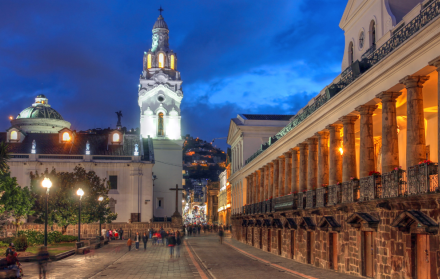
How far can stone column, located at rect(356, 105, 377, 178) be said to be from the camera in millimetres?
20234

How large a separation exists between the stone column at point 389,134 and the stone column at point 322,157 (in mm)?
8127

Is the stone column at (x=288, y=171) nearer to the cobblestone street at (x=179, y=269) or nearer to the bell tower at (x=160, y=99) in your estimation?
the cobblestone street at (x=179, y=269)

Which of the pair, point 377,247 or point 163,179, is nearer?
point 377,247

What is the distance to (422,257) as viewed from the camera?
15.0 m

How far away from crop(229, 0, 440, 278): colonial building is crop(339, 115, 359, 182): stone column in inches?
1.8

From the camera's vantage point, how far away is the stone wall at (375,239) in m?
14.4

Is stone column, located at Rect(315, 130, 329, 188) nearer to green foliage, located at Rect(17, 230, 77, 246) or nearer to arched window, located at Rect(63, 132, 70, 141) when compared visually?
green foliage, located at Rect(17, 230, 77, 246)

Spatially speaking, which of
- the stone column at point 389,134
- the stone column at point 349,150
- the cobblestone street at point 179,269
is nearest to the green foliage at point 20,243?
the cobblestone street at point 179,269

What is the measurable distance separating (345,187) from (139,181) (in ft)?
173

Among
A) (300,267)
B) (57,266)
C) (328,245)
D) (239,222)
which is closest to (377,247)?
(328,245)

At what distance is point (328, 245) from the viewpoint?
2348cm

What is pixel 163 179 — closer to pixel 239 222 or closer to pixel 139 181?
pixel 139 181

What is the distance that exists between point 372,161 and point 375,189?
8.50ft

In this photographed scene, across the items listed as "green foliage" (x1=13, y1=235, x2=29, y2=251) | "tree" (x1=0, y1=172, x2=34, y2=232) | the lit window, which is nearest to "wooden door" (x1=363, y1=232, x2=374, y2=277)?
"green foliage" (x1=13, y1=235, x2=29, y2=251)
